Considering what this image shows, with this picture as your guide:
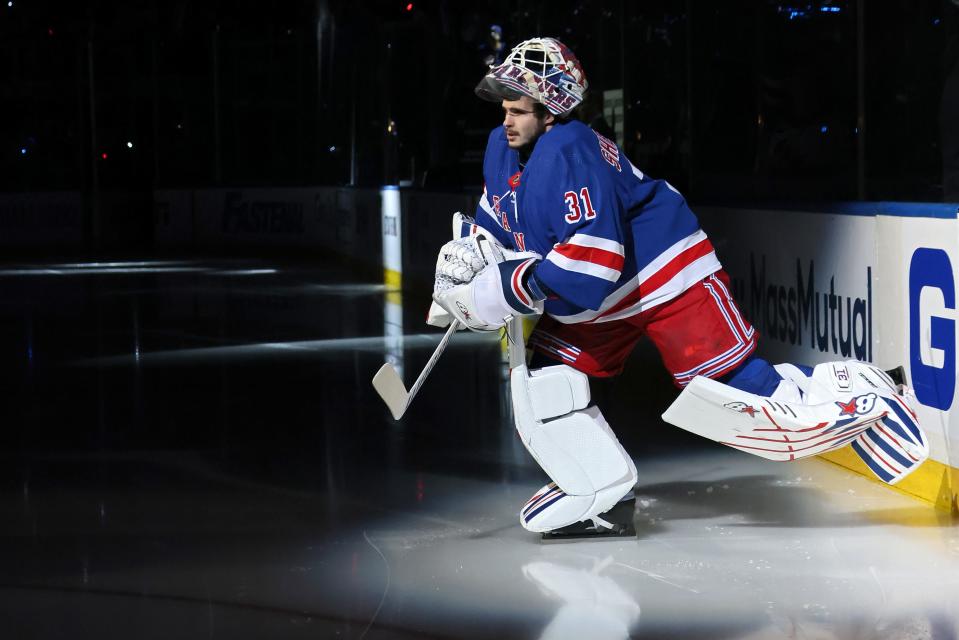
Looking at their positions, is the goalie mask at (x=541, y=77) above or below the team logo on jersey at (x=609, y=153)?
above

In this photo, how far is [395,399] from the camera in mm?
3811

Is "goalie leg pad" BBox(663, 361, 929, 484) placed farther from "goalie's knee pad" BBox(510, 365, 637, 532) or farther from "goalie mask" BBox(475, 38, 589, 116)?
"goalie mask" BBox(475, 38, 589, 116)

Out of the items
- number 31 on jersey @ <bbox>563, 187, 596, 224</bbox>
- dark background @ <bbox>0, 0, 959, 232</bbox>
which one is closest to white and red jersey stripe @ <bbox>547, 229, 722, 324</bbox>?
number 31 on jersey @ <bbox>563, 187, 596, 224</bbox>

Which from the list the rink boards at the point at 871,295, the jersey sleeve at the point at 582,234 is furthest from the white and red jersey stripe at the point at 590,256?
the rink boards at the point at 871,295

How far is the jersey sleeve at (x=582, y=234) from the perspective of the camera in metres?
3.37

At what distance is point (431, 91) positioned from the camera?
14797 millimetres

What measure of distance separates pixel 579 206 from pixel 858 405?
0.91 meters

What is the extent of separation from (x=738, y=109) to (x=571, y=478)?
5.37m

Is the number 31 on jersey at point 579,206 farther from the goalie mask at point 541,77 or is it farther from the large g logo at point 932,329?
the large g logo at point 932,329

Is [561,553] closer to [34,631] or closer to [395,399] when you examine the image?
[395,399]

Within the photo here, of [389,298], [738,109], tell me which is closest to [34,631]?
[738,109]

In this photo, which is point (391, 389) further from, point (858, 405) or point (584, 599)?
point (858, 405)

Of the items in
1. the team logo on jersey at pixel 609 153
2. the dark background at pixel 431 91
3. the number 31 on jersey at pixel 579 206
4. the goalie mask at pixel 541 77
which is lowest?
the number 31 on jersey at pixel 579 206

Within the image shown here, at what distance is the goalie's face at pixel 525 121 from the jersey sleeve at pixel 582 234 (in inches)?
7.9
